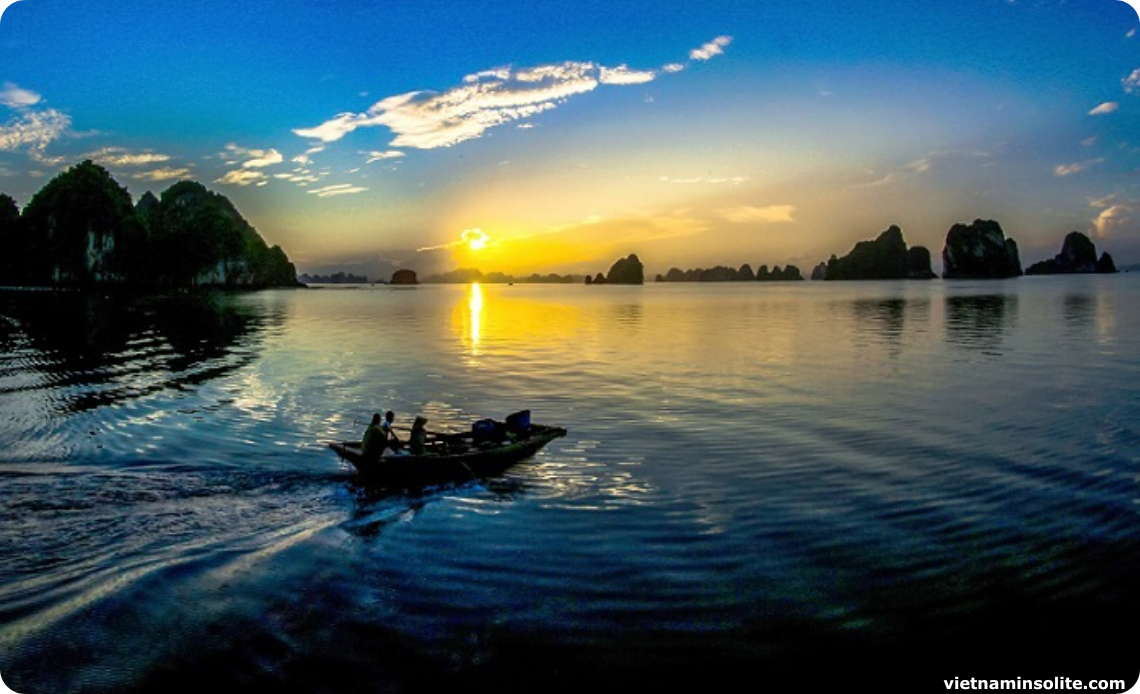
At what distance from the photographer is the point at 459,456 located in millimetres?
19000

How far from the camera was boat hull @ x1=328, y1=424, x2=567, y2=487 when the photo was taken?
60.6 feet

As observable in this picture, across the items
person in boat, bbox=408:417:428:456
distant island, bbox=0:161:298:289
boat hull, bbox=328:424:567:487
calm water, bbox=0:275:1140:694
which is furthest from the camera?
distant island, bbox=0:161:298:289

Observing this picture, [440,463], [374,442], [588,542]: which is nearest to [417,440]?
[440,463]

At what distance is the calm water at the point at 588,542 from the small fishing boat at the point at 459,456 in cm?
47

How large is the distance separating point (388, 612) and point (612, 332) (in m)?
60.0

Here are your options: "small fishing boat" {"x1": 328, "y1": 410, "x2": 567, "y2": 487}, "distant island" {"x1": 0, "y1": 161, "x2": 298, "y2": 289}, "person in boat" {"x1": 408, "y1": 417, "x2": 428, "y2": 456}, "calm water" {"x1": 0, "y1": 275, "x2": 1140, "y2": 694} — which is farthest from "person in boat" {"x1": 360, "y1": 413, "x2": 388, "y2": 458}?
"distant island" {"x1": 0, "y1": 161, "x2": 298, "y2": 289}

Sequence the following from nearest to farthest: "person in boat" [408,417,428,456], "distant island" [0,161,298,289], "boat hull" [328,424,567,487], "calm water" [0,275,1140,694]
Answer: "calm water" [0,275,1140,694] < "boat hull" [328,424,567,487] < "person in boat" [408,417,428,456] < "distant island" [0,161,298,289]

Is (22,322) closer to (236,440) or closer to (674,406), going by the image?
(236,440)

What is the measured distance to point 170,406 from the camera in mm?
30000

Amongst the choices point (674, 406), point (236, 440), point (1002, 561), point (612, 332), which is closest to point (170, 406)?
point (236, 440)

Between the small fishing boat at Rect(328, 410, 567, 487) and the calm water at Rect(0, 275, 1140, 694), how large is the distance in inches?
18.4

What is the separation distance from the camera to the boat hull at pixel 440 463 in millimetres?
18469

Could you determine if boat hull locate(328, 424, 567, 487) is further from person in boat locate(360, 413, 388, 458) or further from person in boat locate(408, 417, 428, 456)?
person in boat locate(408, 417, 428, 456)

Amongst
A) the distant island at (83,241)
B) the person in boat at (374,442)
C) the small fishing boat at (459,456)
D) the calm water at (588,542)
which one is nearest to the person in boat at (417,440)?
the small fishing boat at (459,456)
